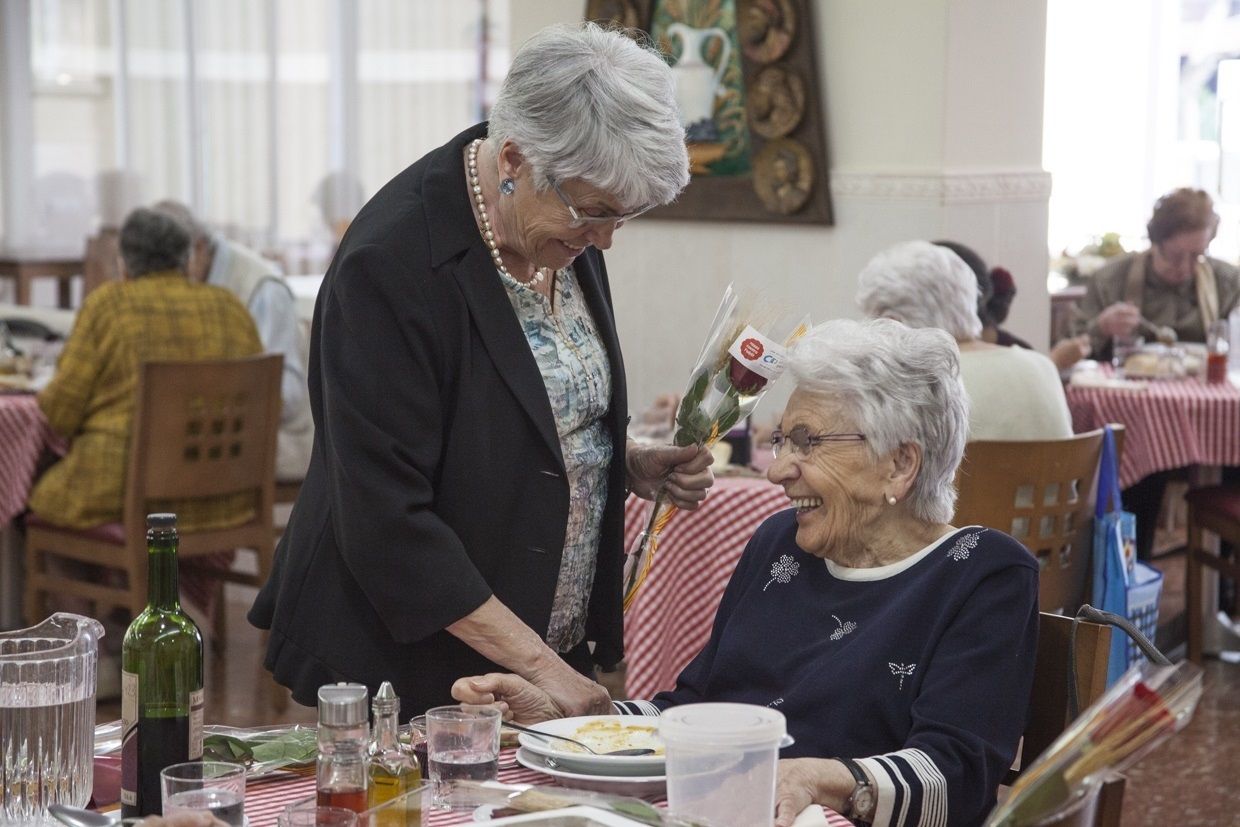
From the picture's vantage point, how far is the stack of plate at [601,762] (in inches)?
63.0

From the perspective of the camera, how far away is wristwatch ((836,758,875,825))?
175cm

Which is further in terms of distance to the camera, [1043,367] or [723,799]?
[1043,367]

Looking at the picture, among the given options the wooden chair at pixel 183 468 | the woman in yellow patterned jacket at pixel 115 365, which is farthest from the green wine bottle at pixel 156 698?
the woman in yellow patterned jacket at pixel 115 365

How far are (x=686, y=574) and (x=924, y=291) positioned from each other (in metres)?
0.85

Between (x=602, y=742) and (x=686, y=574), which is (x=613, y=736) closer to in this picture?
(x=602, y=742)

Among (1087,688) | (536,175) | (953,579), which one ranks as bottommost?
(1087,688)

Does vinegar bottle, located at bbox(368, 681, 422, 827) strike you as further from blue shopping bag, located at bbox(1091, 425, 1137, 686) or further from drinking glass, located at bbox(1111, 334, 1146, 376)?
drinking glass, located at bbox(1111, 334, 1146, 376)

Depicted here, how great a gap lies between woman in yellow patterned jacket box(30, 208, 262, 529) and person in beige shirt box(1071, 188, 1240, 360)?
3298 mm

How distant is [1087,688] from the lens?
1.96 meters

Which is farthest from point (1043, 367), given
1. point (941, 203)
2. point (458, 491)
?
point (458, 491)

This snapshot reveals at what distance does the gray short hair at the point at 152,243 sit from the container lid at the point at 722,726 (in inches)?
143

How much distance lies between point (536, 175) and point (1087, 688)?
92 cm

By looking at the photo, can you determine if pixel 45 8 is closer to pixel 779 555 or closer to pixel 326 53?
pixel 326 53

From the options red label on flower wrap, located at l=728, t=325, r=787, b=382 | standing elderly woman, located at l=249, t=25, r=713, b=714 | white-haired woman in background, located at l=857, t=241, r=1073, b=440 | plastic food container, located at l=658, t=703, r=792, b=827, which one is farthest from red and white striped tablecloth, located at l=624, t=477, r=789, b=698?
plastic food container, located at l=658, t=703, r=792, b=827
